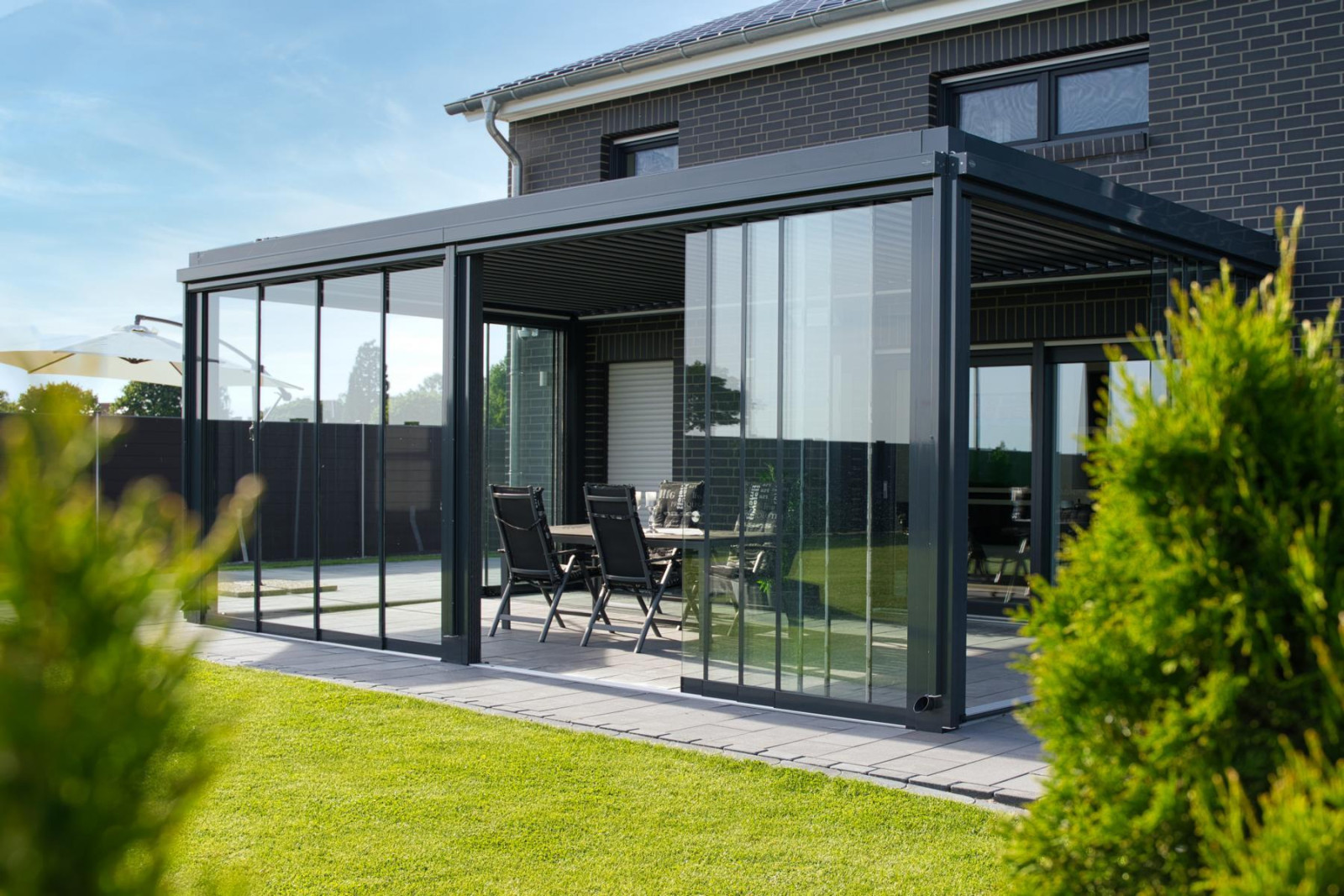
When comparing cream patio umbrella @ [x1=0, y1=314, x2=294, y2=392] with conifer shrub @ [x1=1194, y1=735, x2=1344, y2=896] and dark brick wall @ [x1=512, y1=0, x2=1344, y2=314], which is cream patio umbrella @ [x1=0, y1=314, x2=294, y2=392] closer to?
dark brick wall @ [x1=512, y1=0, x2=1344, y2=314]

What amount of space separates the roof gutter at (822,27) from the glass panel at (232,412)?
4233mm

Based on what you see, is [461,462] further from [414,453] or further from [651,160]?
[651,160]

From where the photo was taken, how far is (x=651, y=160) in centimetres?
1191

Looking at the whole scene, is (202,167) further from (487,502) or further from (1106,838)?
(1106,838)

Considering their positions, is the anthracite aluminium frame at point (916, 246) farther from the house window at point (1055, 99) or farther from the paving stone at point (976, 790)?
the house window at point (1055, 99)

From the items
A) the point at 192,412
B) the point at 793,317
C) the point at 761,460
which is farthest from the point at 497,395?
the point at 793,317

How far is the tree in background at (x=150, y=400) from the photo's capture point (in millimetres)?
29516

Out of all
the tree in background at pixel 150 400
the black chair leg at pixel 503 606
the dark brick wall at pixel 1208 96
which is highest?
the dark brick wall at pixel 1208 96

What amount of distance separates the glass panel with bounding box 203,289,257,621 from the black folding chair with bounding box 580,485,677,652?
261cm

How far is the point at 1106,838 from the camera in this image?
1750 mm

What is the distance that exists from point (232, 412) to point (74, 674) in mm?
8401

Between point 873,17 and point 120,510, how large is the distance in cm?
958

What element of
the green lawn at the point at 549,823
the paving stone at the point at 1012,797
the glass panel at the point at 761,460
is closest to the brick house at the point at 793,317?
the glass panel at the point at 761,460

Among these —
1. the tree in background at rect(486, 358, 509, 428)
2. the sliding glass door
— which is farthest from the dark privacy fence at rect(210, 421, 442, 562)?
the sliding glass door
